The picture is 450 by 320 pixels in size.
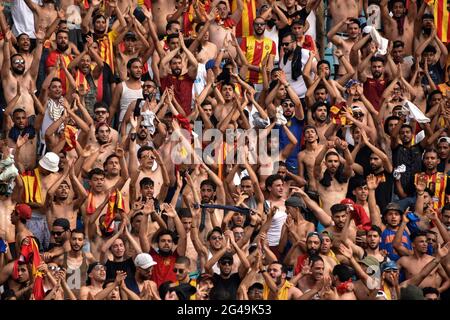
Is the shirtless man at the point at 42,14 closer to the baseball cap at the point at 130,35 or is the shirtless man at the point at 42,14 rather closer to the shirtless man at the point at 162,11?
the baseball cap at the point at 130,35

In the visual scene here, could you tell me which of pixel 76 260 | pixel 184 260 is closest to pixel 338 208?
pixel 184 260

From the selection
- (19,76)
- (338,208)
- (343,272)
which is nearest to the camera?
(343,272)

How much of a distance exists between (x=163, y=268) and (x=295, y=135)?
137 inches

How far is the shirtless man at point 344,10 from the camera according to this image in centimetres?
3153

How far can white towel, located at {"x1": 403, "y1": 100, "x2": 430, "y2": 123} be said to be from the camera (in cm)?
2994

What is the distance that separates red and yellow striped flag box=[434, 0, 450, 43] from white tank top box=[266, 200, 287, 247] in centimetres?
465

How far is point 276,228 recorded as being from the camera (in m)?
28.1

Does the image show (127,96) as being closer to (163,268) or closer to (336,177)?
(336,177)

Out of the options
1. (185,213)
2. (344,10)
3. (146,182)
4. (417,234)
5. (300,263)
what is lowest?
(417,234)

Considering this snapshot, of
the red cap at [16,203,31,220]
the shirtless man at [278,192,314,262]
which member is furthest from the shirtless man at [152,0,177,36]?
the red cap at [16,203,31,220]

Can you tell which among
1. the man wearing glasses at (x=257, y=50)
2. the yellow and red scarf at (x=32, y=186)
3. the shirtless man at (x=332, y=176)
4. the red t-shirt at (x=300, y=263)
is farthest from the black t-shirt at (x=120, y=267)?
the man wearing glasses at (x=257, y=50)

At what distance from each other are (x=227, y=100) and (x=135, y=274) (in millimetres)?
3811

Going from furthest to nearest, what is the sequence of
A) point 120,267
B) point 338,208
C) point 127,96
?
point 127,96
point 338,208
point 120,267

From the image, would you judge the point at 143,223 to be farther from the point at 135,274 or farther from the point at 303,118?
the point at 303,118
